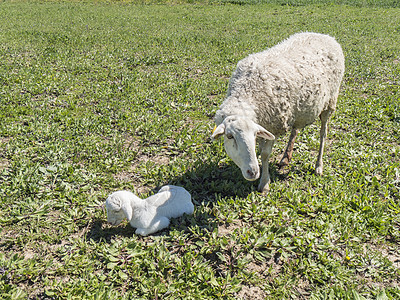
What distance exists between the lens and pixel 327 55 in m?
4.93

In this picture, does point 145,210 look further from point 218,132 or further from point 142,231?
point 218,132

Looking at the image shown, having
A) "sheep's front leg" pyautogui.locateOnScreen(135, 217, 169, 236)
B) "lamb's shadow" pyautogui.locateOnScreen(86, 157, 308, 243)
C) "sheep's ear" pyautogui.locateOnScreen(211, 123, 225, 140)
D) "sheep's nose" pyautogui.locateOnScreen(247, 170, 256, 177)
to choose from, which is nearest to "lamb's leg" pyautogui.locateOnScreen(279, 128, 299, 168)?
"lamb's shadow" pyautogui.locateOnScreen(86, 157, 308, 243)

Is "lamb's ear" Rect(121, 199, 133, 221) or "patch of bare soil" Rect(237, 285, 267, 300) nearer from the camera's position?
"patch of bare soil" Rect(237, 285, 267, 300)

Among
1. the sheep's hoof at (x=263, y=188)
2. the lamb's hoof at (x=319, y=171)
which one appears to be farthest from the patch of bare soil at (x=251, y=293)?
the lamb's hoof at (x=319, y=171)

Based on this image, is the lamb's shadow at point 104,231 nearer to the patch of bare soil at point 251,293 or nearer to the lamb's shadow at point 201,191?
the lamb's shadow at point 201,191

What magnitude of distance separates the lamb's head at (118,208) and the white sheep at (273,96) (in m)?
1.29

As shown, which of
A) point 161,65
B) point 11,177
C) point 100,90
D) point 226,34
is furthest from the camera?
point 226,34

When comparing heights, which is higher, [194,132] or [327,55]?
[327,55]

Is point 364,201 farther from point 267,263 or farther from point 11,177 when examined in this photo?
point 11,177

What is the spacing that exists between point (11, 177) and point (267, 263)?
3.85m

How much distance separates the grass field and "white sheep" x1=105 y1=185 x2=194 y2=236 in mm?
147

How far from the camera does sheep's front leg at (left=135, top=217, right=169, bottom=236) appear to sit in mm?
3744

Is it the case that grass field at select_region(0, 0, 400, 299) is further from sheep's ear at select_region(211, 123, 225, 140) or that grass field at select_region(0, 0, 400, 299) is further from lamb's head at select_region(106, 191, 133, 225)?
sheep's ear at select_region(211, 123, 225, 140)

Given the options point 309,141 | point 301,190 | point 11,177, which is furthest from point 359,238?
point 11,177
